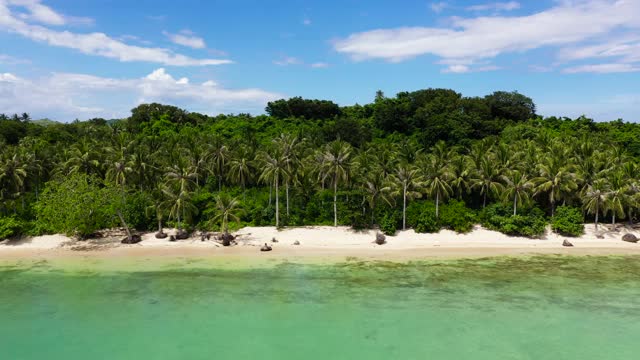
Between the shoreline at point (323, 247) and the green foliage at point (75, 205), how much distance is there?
9.79 ft

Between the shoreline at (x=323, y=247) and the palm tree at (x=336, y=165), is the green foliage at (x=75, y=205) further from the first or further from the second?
the palm tree at (x=336, y=165)

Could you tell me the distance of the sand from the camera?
2354 inches

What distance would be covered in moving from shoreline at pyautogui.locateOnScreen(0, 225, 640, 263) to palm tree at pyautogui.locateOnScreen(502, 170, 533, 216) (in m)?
5.23

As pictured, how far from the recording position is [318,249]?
61281mm

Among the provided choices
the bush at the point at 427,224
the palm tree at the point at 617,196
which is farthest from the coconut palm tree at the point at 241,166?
the palm tree at the point at 617,196

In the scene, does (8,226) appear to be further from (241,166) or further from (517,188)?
(517,188)

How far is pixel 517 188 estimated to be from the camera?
6406 centimetres

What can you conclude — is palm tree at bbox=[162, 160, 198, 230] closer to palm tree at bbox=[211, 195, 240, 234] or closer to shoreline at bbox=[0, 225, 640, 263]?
palm tree at bbox=[211, 195, 240, 234]

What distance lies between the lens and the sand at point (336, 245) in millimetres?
59781

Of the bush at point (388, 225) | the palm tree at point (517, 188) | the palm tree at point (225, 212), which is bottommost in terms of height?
the bush at point (388, 225)

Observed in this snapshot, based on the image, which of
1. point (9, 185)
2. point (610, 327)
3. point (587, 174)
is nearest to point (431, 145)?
point (587, 174)

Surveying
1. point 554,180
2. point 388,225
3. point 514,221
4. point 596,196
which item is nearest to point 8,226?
point 388,225

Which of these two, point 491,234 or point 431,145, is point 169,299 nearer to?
point 491,234

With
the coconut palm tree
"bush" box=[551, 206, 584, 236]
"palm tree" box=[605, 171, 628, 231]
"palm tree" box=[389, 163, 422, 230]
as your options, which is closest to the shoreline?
"bush" box=[551, 206, 584, 236]
